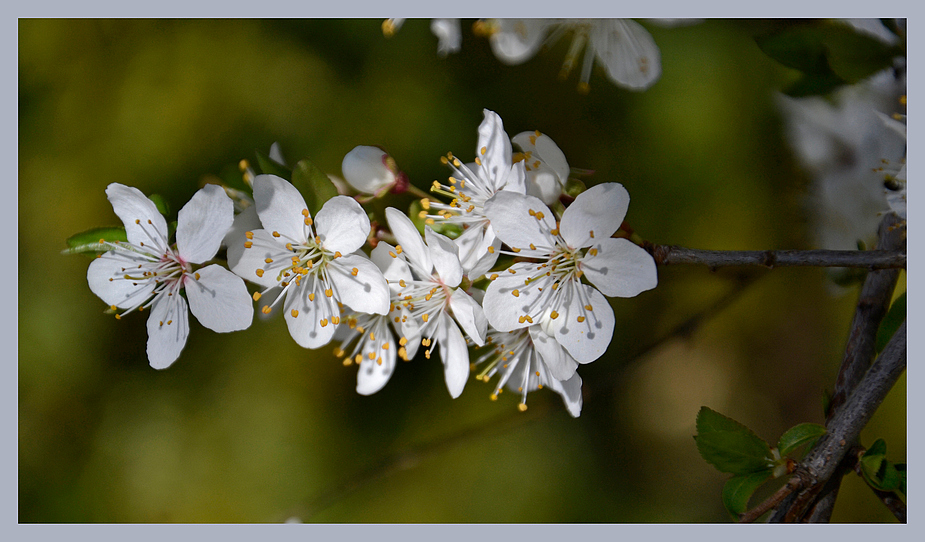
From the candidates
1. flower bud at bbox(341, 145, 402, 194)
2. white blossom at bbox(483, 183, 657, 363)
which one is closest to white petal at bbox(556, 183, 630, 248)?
white blossom at bbox(483, 183, 657, 363)

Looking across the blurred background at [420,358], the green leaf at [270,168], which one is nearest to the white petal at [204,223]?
the green leaf at [270,168]

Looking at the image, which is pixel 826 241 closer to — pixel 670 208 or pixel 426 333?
pixel 670 208

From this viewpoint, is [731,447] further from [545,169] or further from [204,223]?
[204,223]

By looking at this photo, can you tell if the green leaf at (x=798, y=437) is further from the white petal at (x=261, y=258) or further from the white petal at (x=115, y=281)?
the white petal at (x=115, y=281)

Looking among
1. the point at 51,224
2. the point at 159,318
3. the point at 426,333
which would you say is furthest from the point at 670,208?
the point at 51,224

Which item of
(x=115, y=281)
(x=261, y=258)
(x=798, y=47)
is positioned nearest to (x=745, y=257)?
(x=798, y=47)

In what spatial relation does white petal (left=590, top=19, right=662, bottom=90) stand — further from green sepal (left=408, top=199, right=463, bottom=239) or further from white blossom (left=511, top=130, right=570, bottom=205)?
green sepal (left=408, top=199, right=463, bottom=239)

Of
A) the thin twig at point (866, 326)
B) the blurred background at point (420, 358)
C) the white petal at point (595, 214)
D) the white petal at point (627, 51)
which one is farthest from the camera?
the blurred background at point (420, 358)
